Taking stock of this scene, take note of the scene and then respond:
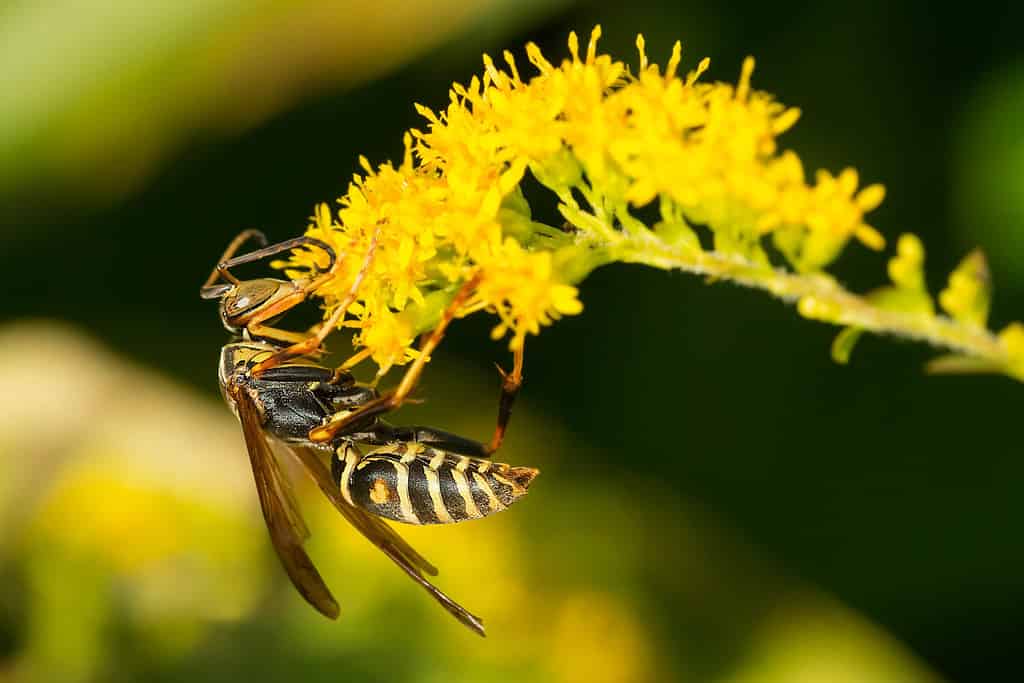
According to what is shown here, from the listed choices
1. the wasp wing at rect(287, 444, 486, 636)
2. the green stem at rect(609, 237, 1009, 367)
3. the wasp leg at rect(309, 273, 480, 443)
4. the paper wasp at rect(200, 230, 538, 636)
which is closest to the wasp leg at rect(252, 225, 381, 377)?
the paper wasp at rect(200, 230, 538, 636)

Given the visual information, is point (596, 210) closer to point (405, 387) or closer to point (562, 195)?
point (562, 195)

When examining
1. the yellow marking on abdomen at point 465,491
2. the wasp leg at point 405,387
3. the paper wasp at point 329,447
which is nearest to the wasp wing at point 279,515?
the paper wasp at point 329,447

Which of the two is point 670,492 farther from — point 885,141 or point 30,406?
point 30,406

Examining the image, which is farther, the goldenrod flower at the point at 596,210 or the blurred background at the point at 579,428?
the blurred background at the point at 579,428

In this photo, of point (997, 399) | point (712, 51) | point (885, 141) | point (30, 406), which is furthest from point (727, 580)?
point (30, 406)

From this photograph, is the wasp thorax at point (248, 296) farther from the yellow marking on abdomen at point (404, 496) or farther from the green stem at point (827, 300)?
the green stem at point (827, 300)

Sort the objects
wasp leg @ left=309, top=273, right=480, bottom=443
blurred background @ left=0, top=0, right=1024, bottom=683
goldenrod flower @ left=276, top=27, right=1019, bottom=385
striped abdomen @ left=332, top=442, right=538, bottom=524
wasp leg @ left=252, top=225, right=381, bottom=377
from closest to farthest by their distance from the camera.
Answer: goldenrod flower @ left=276, top=27, right=1019, bottom=385, wasp leg @ left=309, top=273, right=480, bottom=443, wasp leg @ left=252, top=225, right=381, bottom=377, striped abdomen @ left=332, top=442, right=538, bottom=524, blurred background @ left=0, top=0, right=1024, bottom=683

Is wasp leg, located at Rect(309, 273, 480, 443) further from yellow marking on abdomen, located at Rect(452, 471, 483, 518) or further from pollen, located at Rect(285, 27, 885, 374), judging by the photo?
yellow marking on abdomen, located at Rect(452, 471, 483, 518)
